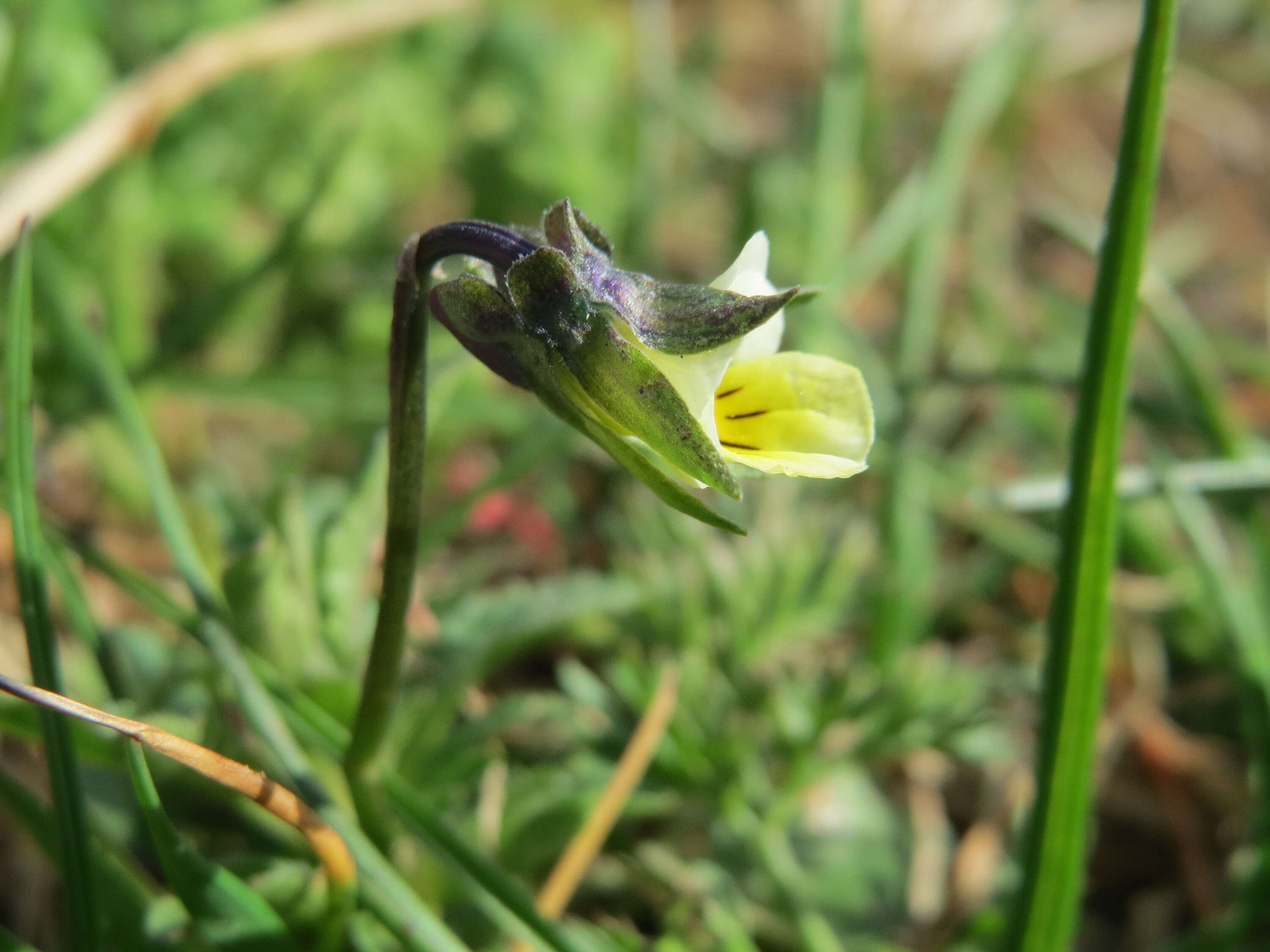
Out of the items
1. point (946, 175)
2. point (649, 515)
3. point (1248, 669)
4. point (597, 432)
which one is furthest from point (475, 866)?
point (946, 175)

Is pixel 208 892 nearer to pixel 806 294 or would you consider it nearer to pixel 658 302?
pixel 658 302

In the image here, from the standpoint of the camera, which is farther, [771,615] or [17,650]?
[771,615]

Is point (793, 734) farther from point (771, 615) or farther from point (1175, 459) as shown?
point (1175, 459)

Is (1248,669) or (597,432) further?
(1248,669)

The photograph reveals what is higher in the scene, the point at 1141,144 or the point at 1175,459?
the point at 1175,459

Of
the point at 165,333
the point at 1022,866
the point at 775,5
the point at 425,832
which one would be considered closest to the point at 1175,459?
the point at 1022,866

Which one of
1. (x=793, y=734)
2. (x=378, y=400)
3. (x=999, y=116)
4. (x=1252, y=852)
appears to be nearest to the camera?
(x=1252, y=852)
